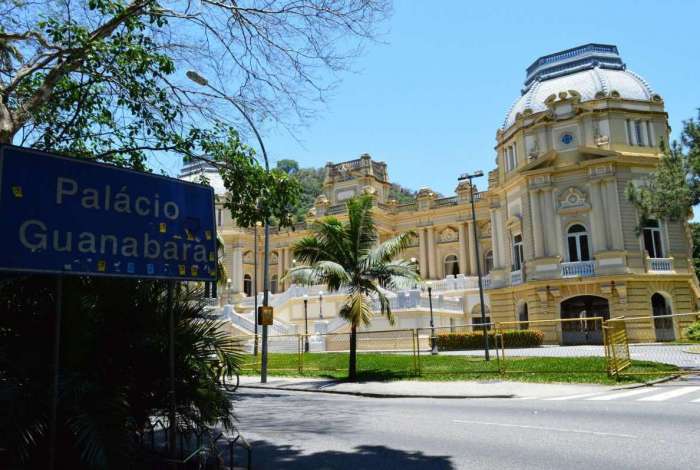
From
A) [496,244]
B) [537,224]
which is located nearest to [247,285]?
[496,244]

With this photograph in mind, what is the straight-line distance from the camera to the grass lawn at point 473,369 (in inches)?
682

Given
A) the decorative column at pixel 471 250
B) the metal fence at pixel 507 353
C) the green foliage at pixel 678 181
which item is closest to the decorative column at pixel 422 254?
the decorative column at pixel 471 250

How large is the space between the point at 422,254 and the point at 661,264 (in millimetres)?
19907

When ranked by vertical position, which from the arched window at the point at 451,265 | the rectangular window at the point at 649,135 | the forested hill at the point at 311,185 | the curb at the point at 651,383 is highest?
the forested hill at the point at 311,185

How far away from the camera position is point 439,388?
1683 centimetres

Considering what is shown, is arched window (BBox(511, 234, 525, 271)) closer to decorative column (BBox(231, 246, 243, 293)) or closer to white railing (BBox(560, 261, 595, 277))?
white railing (BBox(560, 261, 595, 277))

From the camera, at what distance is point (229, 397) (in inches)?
277

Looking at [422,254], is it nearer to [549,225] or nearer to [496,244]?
[496,244]

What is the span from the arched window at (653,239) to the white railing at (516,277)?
23.1 feet

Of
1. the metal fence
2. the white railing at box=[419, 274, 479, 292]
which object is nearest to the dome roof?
the white railing at box=[419, 274, 479, 292]

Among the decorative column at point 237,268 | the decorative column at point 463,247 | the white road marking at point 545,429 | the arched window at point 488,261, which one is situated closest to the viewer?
the white road marking at point 545,429

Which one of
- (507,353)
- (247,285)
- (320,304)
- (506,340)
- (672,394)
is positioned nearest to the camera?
(672,394)

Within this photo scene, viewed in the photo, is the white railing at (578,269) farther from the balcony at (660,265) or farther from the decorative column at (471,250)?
the decorative column at (471,250)

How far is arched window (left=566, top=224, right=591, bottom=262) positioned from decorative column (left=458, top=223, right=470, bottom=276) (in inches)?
519
